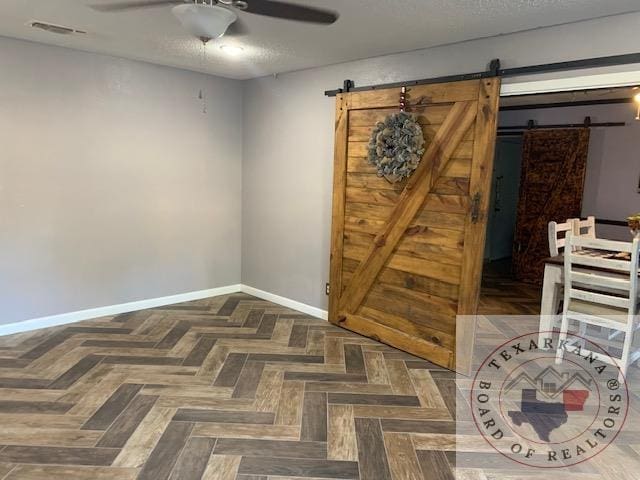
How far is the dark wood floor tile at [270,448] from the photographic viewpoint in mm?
2262

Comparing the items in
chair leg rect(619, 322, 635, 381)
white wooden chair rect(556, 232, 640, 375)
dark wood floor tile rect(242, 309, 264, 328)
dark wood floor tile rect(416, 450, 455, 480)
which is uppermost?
white wooden chair rect(556, 232, 640, 375)

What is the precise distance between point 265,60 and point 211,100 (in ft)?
3.43

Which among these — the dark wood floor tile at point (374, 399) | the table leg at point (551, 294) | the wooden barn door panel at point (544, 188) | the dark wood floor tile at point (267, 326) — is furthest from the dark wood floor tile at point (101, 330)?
the wooden barn door panel at point (544, 188)

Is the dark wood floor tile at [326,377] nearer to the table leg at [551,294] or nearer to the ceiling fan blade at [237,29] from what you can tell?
the table leg at [551,294]

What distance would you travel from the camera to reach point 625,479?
212 cm

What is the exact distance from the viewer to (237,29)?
2912 millimetres

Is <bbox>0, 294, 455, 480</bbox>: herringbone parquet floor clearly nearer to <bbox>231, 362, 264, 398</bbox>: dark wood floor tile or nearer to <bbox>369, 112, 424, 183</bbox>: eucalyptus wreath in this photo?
<bbox>231, 362, 264, 398</bbox>: dark wood floor tile

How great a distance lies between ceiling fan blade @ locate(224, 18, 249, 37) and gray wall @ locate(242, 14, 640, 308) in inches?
43.6

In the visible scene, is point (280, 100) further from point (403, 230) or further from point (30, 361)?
point (30, 361)

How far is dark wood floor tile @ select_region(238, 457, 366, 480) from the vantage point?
6.96ft

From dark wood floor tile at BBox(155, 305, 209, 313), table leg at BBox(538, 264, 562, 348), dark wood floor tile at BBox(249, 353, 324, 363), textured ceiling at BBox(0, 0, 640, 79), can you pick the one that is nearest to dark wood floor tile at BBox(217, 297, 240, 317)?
dark wood floor tile at BBox(155, 305, 209, 313)

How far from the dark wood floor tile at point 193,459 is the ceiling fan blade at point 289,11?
2.24 m

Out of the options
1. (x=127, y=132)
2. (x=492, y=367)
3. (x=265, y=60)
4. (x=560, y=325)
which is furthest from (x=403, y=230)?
(x=127, y=132)

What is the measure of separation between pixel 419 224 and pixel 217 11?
207 centimetres
